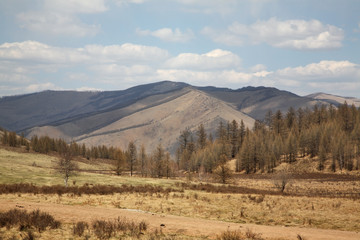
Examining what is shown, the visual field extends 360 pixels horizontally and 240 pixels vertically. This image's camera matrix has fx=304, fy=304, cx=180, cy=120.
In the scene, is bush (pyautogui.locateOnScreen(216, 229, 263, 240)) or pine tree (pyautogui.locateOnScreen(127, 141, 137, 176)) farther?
pine tree (pyautogui.locateOnScreen(127, 141, 137, 176))

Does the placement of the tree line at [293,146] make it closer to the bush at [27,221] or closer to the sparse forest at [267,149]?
the sparse forest at [267,149]

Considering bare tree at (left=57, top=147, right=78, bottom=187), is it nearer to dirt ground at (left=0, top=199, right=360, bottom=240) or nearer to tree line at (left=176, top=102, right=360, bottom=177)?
dirt ground at (left=0, top=199, right=360, bottom=240)

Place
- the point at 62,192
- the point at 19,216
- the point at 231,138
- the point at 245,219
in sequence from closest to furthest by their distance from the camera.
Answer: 1. the point at 19,216
2. the point at 245,219
3. the point at 62,192
4. the point at 231,138

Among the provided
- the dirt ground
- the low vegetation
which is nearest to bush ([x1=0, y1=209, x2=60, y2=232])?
the low vegetation

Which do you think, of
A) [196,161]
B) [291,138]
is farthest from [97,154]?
[291,138]

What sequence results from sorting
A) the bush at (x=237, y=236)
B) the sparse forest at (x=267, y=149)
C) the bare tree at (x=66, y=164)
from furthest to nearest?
the sparse forest at (x=267, y=149)
the bare tree at (x=66, y=164)
the bush at (x=237, y=236)

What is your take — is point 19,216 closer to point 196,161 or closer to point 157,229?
point 157,229

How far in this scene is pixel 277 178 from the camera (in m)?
64.9

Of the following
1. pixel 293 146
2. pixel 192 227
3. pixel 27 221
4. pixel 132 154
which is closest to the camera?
pixel 27 221

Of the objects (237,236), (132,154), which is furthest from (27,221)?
(132,154)

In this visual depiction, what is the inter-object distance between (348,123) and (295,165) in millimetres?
39510

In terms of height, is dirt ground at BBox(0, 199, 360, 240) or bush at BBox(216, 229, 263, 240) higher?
bush at BBox(216, 229, 263, 240)

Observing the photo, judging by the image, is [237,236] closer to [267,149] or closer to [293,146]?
[293,146]

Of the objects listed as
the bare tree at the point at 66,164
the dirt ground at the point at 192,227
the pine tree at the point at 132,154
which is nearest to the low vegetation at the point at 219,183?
A: the bare tree at the point at 66,164
